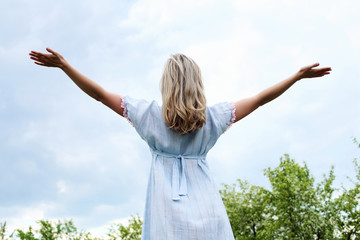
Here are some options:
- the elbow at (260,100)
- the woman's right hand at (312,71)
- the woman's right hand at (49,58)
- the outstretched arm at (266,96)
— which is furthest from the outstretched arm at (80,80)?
the woman's right hand at (312,71)

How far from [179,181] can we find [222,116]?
79 cm

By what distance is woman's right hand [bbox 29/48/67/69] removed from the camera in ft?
12.1

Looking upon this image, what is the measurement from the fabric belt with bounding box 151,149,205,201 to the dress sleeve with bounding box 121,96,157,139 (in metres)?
0.25

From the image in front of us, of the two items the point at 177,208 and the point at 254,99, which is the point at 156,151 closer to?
the point at 177,208

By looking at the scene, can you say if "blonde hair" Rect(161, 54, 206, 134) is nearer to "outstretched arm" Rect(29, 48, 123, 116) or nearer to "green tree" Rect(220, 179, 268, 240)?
"outstretched arm" Rect(29, 48, 123, 116)

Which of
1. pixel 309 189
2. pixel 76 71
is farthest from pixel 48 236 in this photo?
pixel 76 71

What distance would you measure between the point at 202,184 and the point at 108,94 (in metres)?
1.14

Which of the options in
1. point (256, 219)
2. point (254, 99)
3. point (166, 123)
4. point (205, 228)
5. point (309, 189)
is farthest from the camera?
point (256, 219)

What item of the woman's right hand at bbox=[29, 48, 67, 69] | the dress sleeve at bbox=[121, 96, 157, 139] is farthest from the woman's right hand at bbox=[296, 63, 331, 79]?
the woman's right hand at bbox=[29, 48, 67, 69]

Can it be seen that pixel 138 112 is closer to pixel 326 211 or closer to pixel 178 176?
pixel 178 176

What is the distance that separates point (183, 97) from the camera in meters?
3.52

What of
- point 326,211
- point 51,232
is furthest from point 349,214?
point 51,232

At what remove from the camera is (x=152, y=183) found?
339 centimetres

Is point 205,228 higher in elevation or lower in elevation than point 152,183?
lower
